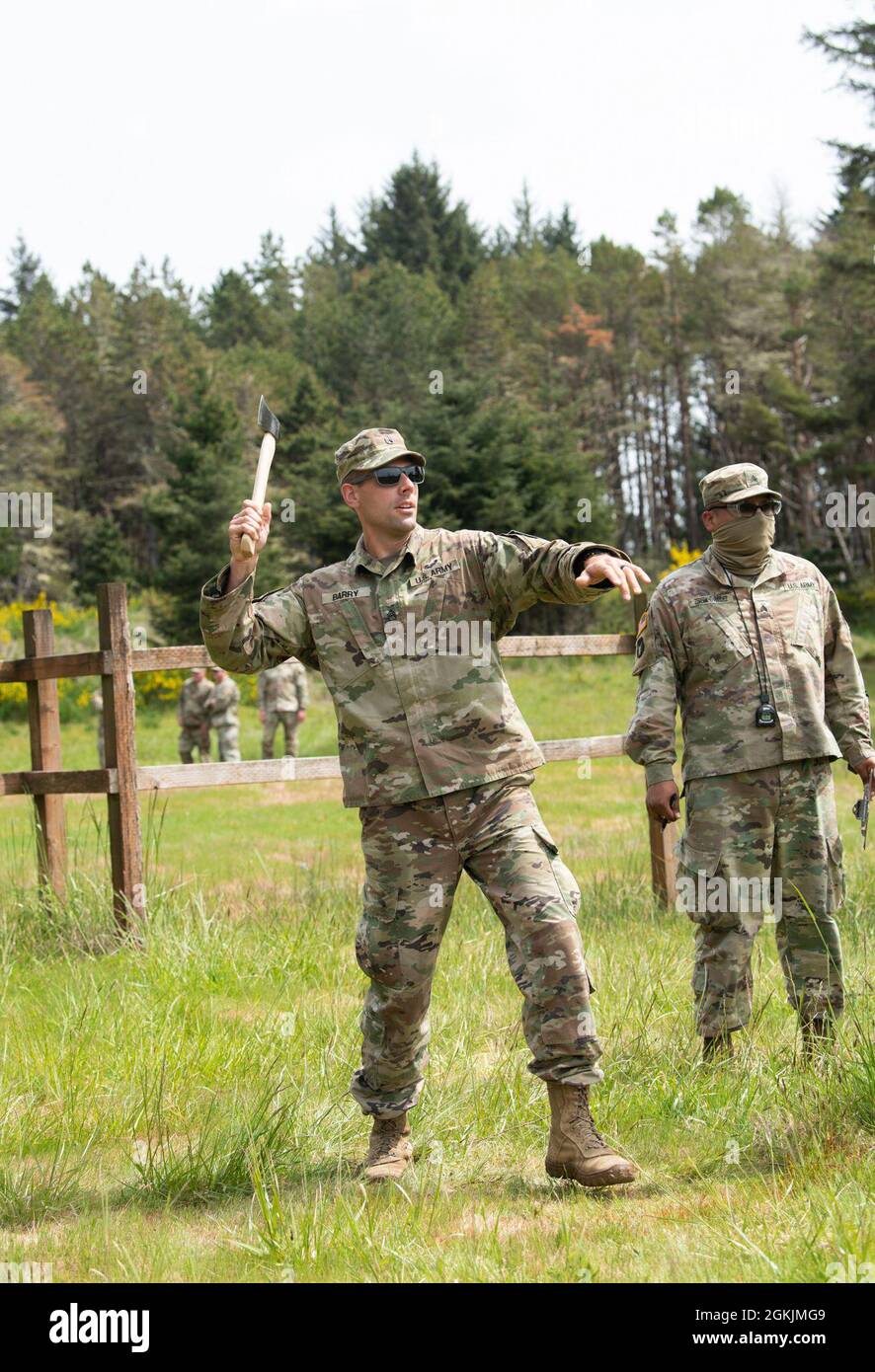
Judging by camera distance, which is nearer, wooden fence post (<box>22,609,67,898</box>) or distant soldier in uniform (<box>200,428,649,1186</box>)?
distant soldier in uniform (<box>200,428,649,1186</box>)

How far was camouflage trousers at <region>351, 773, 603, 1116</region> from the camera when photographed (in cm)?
374

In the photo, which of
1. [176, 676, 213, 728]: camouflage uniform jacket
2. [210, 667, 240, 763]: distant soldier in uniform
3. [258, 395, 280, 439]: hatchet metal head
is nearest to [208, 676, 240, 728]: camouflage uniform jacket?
[210, 667, 240, 763]: distant soldier in uniform

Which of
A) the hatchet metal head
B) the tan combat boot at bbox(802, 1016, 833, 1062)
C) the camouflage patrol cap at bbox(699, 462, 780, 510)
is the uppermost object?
the hatchet metal head

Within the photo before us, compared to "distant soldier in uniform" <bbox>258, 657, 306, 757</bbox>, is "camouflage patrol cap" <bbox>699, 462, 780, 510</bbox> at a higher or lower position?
higher

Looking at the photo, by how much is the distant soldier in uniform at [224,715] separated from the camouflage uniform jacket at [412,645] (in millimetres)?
13376

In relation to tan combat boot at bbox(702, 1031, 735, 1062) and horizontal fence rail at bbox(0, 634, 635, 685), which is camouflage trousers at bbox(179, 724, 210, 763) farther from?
tan combat boot at bbox(702, 1031, 735, 1062)

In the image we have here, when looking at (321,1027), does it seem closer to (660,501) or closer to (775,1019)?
(775,1019)

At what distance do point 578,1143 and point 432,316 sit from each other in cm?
4506

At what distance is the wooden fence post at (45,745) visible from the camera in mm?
6926

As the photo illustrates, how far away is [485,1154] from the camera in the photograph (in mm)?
3947

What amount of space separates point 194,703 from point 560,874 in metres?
14.2

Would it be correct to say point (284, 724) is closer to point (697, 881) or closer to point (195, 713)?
point (195, 713)

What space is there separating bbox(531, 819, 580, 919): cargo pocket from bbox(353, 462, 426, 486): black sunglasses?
1039 millimetres

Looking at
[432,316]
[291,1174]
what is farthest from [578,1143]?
[432,316]
